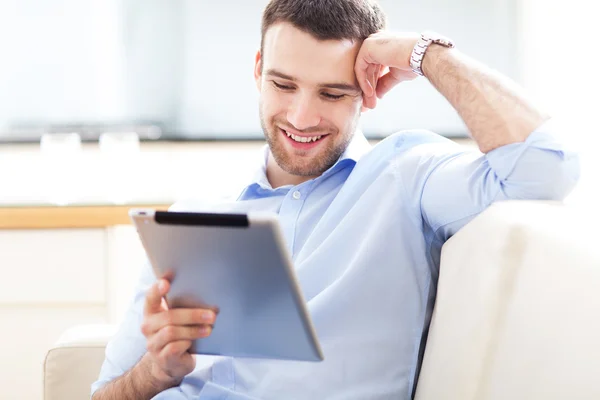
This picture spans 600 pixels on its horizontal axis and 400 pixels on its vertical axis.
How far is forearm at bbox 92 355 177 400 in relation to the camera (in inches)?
51.8

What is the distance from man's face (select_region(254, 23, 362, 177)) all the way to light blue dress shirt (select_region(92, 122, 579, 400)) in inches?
4.9

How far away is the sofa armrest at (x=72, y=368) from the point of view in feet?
5.03

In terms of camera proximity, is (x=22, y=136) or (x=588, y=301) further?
(x=22, y=136)

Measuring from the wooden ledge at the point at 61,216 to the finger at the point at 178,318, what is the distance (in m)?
1.19

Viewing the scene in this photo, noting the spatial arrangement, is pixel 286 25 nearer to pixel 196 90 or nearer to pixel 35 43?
pixel 196 90

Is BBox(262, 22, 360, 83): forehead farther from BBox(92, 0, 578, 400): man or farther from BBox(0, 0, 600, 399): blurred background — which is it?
BBox(0, 0, 600, 399): blurred background

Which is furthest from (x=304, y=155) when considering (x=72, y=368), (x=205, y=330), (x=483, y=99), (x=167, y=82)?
(x=167, y=82)

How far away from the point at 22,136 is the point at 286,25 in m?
1.68

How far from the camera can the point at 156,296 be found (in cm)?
111

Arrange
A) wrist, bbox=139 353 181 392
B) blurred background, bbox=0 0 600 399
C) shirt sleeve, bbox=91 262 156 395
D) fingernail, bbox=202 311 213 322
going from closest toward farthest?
fingernail, bbox=202 311 213 322 < wrist, bbox=139 353 181 392 < shirt sleeve, bbox=91 262 156 395 < blurred background, bbox=0 0 600 399

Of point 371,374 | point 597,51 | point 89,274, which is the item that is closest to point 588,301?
point 371,374

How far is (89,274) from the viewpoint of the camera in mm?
2330

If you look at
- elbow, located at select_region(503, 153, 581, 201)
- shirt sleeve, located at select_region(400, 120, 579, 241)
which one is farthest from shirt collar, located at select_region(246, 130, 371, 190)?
elbow, located at select_region(503, 153, 581, 201)

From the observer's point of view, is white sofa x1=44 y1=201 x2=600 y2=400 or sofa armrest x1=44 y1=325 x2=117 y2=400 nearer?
white sofa x1=44 y1=201 x2=600 y2=400
